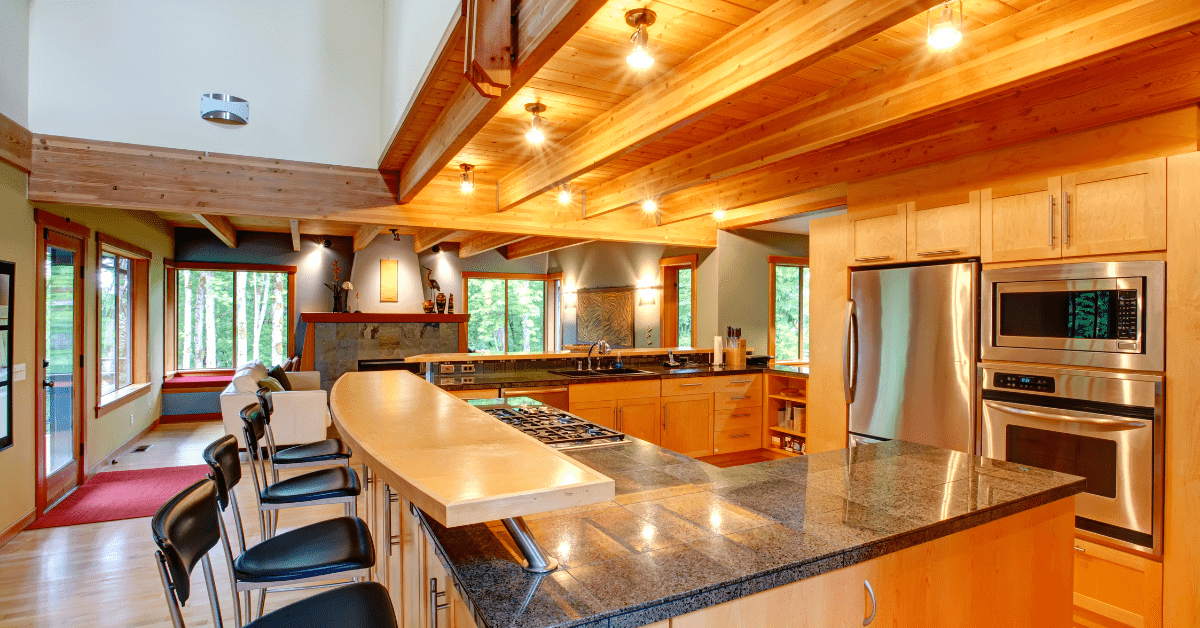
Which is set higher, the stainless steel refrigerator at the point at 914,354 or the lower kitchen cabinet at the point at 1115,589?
the stainless steel refrigerator at the point at 914,354

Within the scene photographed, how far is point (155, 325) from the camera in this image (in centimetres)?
739

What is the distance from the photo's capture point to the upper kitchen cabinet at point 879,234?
3.48 meters

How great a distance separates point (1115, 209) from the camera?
8.30ft

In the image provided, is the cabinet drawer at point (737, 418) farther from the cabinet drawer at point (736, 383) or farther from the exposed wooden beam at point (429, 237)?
the exposed wooden beam at point (429, 237)

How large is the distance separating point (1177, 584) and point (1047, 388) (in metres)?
0.87

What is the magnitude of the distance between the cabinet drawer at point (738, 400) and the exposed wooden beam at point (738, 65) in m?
2.66

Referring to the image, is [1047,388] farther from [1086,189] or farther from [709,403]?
[709,403]

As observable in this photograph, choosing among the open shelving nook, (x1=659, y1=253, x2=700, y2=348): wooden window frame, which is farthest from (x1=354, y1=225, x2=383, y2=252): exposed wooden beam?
the open shelving nook

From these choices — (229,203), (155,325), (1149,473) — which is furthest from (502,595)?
(155,325)

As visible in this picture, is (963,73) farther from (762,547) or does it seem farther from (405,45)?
(405,45)

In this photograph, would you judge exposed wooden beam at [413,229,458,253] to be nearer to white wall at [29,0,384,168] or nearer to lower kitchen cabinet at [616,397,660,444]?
white wall at [29,0,384,168]

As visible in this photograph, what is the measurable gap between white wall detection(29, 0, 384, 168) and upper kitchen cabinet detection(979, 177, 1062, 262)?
13.4ft

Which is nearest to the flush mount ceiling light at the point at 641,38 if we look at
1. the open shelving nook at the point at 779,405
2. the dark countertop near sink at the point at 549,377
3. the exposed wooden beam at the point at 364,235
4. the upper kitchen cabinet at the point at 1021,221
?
the upper kitchen cabinet at the point at 1021,221

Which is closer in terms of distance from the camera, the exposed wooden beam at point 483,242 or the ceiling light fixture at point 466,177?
the ceiling light fixture at point 466,177
